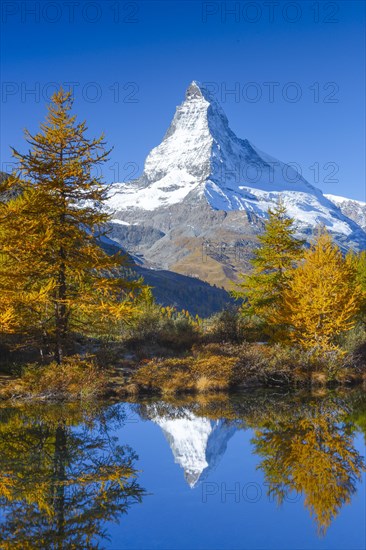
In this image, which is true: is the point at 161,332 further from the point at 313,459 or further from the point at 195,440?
the point at 313,459

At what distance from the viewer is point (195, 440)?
51.8 ft

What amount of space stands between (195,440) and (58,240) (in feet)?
34.4

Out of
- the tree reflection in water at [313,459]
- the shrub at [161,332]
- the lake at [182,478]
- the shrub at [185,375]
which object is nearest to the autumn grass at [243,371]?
the shrub at [185,375]

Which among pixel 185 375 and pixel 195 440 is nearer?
pixel 195 440

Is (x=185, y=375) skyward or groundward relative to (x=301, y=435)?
skyward

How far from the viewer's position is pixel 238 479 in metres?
12.4

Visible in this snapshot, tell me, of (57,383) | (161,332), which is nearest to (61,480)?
(57,383)

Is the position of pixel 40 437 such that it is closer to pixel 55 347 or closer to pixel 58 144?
pixel 55 347

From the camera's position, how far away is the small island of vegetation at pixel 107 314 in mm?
21547

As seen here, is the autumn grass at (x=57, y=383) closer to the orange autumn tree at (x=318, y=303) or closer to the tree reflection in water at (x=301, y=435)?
the tree reflection in water at (x=301, y=435)

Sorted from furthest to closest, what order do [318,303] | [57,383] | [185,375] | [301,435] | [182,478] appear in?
1. [318,303]
2. [185,375]
3. [57,383]
4. [301,435]
5. [182,478]

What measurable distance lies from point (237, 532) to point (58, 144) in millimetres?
17823

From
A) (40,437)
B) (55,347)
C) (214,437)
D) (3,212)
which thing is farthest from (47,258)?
(214,437)

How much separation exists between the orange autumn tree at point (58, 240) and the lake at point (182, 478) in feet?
13.6
